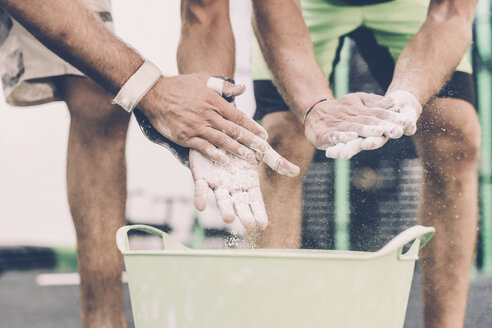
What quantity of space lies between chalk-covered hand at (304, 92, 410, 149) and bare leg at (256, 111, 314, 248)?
0.71 feet

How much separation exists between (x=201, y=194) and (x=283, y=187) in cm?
56

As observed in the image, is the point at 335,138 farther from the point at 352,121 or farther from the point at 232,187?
the point at 232,187

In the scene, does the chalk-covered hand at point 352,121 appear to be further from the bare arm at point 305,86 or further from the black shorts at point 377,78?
the black shorts at point 377,78

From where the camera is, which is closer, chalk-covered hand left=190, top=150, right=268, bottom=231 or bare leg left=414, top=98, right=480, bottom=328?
chalk-covered hand left=190, top=150, right=268, bottom=231

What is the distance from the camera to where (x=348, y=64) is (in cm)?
308

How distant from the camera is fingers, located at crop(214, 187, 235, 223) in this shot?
2.86 feet

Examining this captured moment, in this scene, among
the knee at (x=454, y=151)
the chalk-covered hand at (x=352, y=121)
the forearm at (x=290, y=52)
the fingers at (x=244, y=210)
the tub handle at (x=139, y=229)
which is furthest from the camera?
the knee at (x=454, y=151)

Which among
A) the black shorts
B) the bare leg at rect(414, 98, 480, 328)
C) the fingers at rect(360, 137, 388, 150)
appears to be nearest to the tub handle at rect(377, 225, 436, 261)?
the fingers at rect(360, 137, 388, 150)

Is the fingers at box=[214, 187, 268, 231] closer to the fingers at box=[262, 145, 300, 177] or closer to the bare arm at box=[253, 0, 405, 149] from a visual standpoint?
the fingers at box=[262, 145, 300, 177]

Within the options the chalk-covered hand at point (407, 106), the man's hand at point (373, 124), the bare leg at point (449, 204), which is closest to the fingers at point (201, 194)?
the man's hand at point (373, 124)

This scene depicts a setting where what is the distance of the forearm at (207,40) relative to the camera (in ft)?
4.14

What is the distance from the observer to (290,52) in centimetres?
129

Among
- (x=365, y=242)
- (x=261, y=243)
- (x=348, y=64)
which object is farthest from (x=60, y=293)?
(x=261, y=243)

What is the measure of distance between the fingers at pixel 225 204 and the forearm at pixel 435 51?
50 cm
